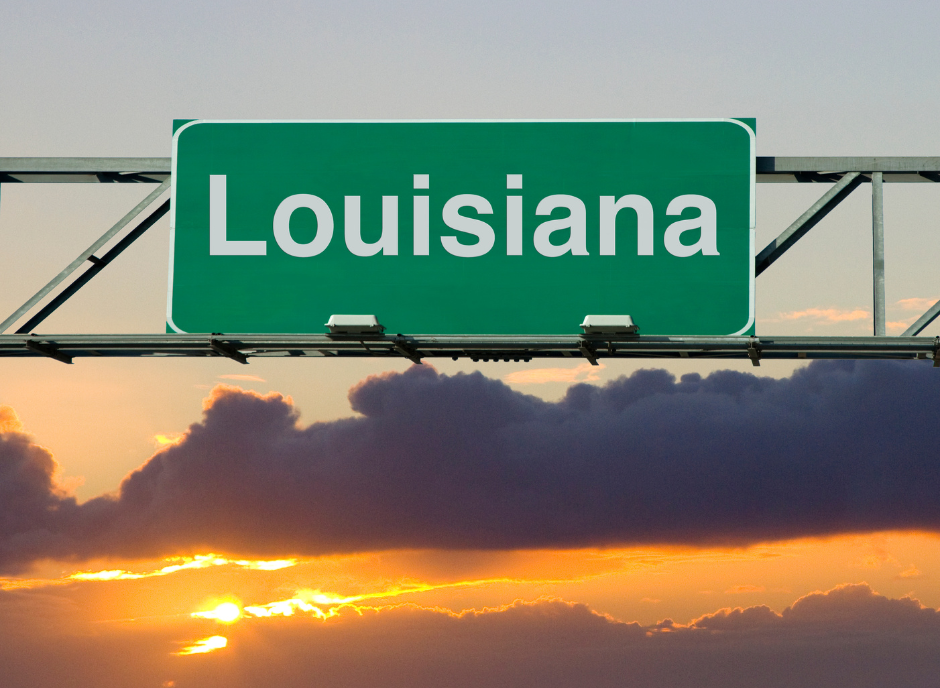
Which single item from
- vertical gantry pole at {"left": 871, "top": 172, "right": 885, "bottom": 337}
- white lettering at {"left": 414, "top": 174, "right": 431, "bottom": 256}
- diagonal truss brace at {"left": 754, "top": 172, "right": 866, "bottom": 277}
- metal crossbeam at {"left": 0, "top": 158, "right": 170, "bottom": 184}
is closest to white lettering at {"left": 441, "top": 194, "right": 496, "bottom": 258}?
white lettering at {"left": 414, "top": 174, "right": 431, "bottom": 256}

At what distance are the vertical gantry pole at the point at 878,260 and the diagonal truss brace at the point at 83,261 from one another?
10.6 metres

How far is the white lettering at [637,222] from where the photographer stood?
20172 millimetres

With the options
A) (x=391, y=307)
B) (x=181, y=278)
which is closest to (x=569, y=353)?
(x=391, y=307)

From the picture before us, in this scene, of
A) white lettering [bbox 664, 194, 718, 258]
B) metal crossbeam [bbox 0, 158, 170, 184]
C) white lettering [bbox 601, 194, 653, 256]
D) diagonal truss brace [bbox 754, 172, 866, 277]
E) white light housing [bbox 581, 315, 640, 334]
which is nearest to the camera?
white light housing [bbox 581, 315, 640, 334]

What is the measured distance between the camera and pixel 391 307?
20.4m

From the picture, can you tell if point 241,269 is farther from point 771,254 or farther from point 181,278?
point 771,254

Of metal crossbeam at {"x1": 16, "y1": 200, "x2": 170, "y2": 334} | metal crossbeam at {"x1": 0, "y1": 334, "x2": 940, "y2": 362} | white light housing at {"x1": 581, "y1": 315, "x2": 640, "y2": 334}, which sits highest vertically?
metal crossbeam at {"x1": 16, "y1": 200, "x2": 170, "y2": 334}

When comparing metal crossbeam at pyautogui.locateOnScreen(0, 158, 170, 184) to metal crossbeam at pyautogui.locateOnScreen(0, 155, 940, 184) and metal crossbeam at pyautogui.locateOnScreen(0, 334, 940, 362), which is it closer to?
metal crossbeam at pyautogui.locateOnScreen(0, 155, 940, 184)

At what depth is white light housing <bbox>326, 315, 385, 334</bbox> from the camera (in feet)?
64.5

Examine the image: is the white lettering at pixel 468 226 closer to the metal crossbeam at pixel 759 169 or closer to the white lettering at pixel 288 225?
the white lettering at pixel 288 225

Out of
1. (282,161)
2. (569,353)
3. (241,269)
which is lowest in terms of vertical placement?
(569,353)

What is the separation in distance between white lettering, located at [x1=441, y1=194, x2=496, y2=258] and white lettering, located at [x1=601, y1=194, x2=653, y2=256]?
1671mm

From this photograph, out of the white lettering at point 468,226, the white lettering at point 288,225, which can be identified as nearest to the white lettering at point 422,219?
the white lettering at point 468,226

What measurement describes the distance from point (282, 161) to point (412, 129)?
205 cm
